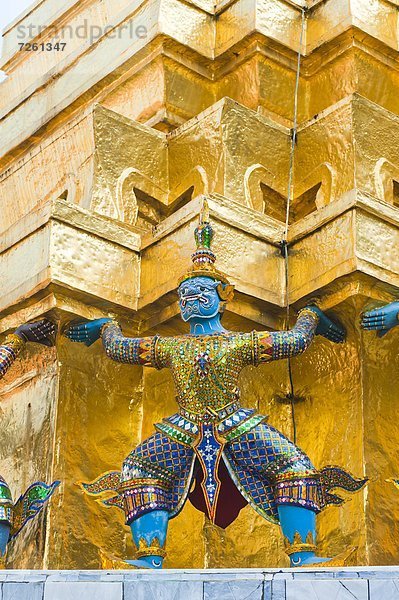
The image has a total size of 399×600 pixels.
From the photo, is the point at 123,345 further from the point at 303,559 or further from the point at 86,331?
the point at 303,559

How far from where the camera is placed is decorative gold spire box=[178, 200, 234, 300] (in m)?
8.43

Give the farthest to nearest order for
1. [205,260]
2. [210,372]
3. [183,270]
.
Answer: [183,270]
[205,260]
[210,372]

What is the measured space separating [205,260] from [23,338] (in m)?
1.15

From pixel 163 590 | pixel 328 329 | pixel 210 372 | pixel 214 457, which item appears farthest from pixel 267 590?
pixel 328 329

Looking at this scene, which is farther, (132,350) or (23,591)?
(132,350)

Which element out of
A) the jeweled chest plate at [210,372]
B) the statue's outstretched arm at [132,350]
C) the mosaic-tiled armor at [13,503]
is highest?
the statue's outstretched arm at [132,350]

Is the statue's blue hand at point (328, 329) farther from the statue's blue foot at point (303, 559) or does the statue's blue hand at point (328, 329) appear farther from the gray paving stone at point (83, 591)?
the gray paving stone at point (83, 591)

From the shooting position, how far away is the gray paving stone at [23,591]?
6.90m

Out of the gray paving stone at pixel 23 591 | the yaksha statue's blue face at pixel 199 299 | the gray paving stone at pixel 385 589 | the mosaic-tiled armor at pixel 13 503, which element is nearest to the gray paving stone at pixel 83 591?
the gray paving stone at pixel 23 591

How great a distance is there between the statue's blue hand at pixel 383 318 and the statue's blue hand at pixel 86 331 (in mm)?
1388

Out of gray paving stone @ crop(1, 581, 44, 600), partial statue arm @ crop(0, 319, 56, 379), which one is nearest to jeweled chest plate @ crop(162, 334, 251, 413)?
partial statue arm @ crop(0, 319, 56, 379)

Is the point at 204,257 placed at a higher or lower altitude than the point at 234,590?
higher

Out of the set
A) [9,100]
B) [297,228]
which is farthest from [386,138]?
[9,100]

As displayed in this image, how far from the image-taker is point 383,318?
851 cm
